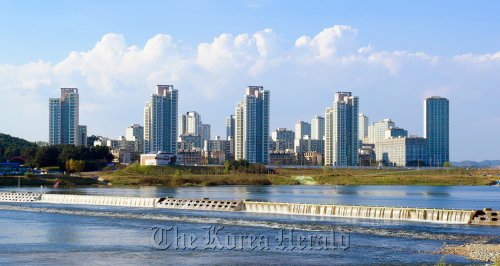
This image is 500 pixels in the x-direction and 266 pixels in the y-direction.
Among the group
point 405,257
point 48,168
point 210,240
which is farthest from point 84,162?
point 405,257

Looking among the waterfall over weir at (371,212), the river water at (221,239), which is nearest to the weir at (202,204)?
the waterfall over weir at (371,212)

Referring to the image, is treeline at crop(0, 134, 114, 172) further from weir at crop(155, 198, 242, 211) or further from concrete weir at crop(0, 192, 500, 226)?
weir at crop(155, 198, 242, 211)

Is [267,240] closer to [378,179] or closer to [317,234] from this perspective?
[317,234]

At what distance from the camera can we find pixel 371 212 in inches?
1989

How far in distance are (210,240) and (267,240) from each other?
444 cm

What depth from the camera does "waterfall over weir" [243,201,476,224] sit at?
45781 millimetres

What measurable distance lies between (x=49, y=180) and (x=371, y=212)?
10998 cm

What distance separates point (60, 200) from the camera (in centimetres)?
7569

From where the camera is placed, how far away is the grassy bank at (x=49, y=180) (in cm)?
13000

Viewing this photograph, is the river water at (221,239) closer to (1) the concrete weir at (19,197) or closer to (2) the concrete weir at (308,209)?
(2) the concrete weir at (308,209)

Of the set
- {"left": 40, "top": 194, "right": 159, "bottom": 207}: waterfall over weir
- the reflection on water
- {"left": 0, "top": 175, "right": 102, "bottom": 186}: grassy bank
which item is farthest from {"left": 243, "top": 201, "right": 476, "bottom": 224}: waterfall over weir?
{"left": 0, "top": 175, "right": 102, "bottom": 186}: grassy bank

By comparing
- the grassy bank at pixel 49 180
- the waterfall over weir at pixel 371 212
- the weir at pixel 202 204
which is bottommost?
the grassy bank at pixel 49 180

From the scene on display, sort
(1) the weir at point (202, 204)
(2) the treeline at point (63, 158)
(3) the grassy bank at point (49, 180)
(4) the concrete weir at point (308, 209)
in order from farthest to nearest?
1. (2) the treeline at point (63, 158)
2. (3) the grassy bank at point (49, 180)
3. (1) the weir at point (202, 204)
4. (4) the concrete weir at point (308, 209)

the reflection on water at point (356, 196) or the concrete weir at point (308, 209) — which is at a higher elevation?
the concrete weir at point (308, 209)
